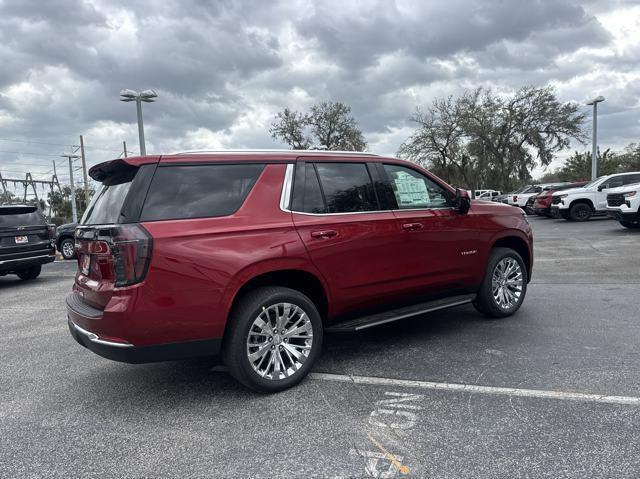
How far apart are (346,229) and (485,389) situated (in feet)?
5.25

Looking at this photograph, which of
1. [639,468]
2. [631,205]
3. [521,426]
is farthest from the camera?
[631,205]

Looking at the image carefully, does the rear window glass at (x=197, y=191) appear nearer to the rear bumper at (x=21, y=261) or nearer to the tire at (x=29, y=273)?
the rear bumper at (x=21, y=261)

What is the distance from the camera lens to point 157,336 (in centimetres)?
323

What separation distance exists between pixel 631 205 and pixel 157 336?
1416 cm

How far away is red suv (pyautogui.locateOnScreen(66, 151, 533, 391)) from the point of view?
3.22m

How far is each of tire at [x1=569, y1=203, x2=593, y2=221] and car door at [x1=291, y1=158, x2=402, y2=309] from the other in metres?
16.8

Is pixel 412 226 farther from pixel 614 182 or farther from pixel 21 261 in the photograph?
pixel 614 182

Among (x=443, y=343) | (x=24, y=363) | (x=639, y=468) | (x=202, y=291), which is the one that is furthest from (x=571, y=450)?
(x=24, y=363)

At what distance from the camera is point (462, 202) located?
16.1 feet

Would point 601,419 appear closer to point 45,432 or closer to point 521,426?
point 521,426

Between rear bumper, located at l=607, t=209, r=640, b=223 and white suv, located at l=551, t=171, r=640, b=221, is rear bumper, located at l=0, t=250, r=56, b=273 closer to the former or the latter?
rear bumper, located at l=607, t=209, r=640, b=223

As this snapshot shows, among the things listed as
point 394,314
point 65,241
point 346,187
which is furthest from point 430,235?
point 65,241

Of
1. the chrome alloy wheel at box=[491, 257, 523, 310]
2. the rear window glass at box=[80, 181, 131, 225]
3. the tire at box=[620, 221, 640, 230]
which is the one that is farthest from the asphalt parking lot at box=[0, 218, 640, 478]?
the tire at box=[620, 221, 640, 230]

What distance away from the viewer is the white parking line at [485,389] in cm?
335
